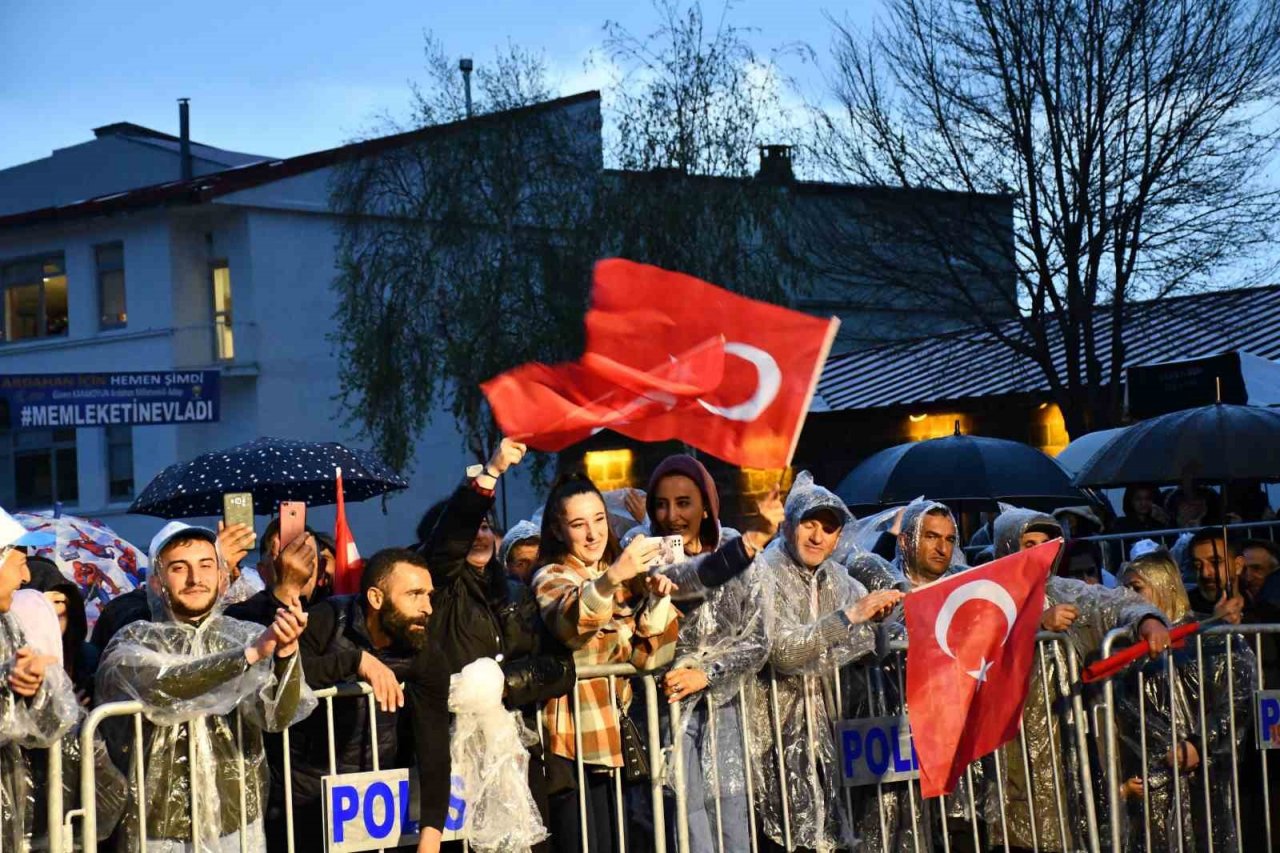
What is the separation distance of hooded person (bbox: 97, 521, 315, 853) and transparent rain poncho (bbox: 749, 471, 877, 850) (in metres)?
1.91

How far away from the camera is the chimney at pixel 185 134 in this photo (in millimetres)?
43062

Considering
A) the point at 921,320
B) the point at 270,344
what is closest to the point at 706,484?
the point at 921,320

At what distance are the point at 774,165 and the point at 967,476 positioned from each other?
16937 millimetres

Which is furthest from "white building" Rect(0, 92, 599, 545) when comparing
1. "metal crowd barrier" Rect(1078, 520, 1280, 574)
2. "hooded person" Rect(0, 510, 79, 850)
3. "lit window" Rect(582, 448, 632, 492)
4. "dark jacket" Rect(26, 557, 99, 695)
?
"hooded person" Rect(0, 510, 79, 850)

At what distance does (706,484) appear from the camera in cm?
715

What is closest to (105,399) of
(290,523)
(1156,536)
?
(1156,536)

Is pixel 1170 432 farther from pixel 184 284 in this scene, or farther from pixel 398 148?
pixel 184 284

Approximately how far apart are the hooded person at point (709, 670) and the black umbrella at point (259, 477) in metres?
3.33

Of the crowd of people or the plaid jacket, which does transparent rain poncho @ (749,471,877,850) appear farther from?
the plaid jacket

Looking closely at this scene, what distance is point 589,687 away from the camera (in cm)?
665

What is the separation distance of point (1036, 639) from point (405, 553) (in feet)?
8.77

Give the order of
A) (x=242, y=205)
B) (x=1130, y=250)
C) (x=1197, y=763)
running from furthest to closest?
(x=242, y=205) → (x=1130, y=250) → (x=1197, y=763)

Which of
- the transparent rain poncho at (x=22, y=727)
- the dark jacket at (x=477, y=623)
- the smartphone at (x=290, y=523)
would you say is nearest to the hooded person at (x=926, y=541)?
the dark jacket at (x=477, y=623)

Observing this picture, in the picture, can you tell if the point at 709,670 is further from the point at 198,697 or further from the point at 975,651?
the point at 198,697
